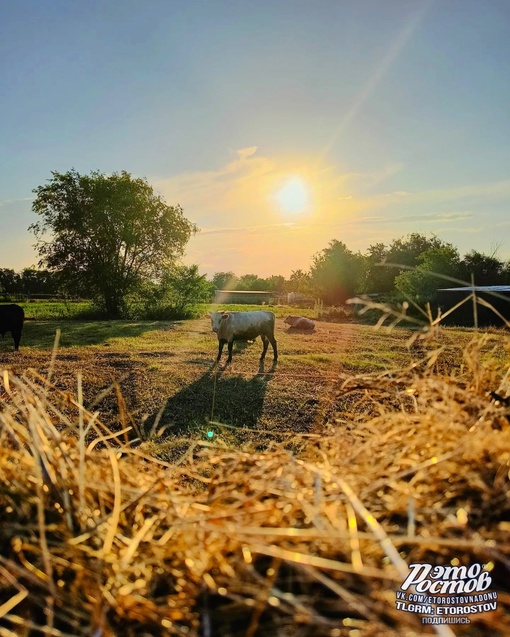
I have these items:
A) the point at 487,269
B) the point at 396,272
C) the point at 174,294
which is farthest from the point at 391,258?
the point at 174,294

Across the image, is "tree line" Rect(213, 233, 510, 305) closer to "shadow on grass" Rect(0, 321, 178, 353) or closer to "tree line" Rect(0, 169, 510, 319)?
"tree line" Rect(0, 169, 510, 319)

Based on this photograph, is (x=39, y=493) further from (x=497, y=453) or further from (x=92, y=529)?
(x=497, y=453)

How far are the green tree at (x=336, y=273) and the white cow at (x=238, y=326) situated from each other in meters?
40.6

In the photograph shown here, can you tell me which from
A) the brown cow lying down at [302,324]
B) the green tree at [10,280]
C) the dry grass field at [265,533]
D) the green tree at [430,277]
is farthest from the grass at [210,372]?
the green tree at [10,280]

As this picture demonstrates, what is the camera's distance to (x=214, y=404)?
8.34m

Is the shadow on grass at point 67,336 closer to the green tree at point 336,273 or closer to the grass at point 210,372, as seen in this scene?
the grass at point 210,372

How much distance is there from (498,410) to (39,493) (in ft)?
4.13

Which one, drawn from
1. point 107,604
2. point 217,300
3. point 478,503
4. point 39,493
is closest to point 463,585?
point 478,503

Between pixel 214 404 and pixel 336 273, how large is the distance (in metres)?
46.5

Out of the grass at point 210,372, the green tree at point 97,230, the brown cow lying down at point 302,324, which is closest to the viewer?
the grass at point 210,372

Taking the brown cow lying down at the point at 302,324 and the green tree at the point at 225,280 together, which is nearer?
the brown cow lying down at the point at 302,324

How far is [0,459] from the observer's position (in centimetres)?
111

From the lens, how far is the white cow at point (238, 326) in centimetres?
1246

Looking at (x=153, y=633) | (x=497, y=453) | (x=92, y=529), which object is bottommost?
(x=153, y=633)
